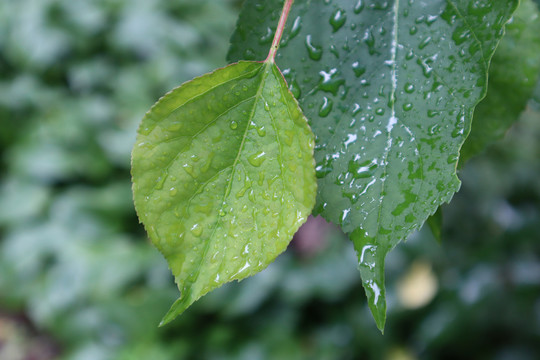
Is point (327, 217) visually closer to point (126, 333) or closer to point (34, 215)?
point (126, 333)

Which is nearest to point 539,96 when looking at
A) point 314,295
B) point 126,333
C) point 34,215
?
point 314,295

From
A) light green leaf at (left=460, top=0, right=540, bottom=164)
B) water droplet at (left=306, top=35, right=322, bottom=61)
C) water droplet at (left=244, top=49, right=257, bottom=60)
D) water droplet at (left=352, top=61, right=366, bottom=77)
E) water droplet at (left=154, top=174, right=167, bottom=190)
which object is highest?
water droplet at (left=244, top=49, right=257, bottom=60)

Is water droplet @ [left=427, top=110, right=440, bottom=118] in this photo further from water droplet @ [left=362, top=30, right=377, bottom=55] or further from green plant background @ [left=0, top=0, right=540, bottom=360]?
green plant background @ [left=0, top=0, right=540, bottom=360]

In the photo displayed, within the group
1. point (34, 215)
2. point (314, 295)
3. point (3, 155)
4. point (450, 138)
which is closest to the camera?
point (450, 138)

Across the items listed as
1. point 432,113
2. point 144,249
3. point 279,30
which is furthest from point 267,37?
point 144,249

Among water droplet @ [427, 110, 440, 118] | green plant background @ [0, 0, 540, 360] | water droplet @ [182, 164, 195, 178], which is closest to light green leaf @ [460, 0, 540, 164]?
water droplet @ [427, 110, 440, 118]

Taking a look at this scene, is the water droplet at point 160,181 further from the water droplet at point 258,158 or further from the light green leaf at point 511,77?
the light green leaf at point 511,77
